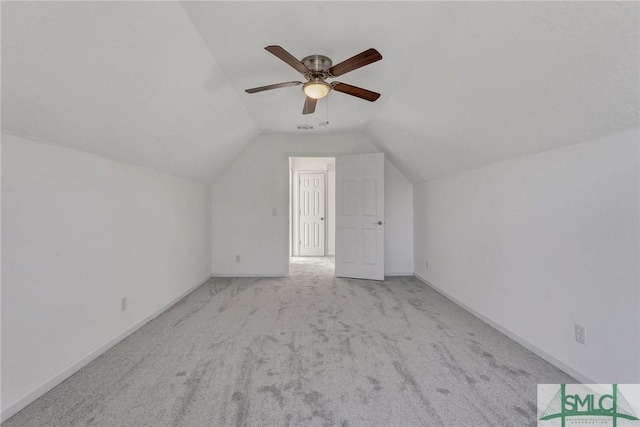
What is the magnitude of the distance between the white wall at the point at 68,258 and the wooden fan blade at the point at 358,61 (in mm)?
1880

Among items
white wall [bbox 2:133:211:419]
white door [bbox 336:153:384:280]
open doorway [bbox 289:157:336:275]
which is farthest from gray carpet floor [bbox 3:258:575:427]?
open doorway [bbox 289:157:336:275]

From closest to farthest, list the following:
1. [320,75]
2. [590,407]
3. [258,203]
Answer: [590,407], [320,75], [258,203]

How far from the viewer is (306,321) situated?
2789mm

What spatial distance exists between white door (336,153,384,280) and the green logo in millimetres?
2728

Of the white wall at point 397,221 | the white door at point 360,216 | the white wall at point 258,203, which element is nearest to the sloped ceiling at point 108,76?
the white wall at point 258,203

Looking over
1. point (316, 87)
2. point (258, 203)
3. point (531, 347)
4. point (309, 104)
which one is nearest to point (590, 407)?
point (531, 347)

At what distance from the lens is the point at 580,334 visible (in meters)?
1.81

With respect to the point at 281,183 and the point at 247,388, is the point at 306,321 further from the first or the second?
the point at 281,183

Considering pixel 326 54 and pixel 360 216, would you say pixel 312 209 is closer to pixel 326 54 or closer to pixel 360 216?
pixel 360 216

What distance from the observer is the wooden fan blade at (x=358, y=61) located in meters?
1.72

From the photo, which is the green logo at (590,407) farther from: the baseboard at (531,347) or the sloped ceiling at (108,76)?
the sloped ceiling at (108,76)

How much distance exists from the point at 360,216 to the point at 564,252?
2.76 meters

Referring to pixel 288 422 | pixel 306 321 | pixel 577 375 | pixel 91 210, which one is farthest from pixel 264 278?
pixel 577 375

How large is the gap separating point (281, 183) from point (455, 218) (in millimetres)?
2632
